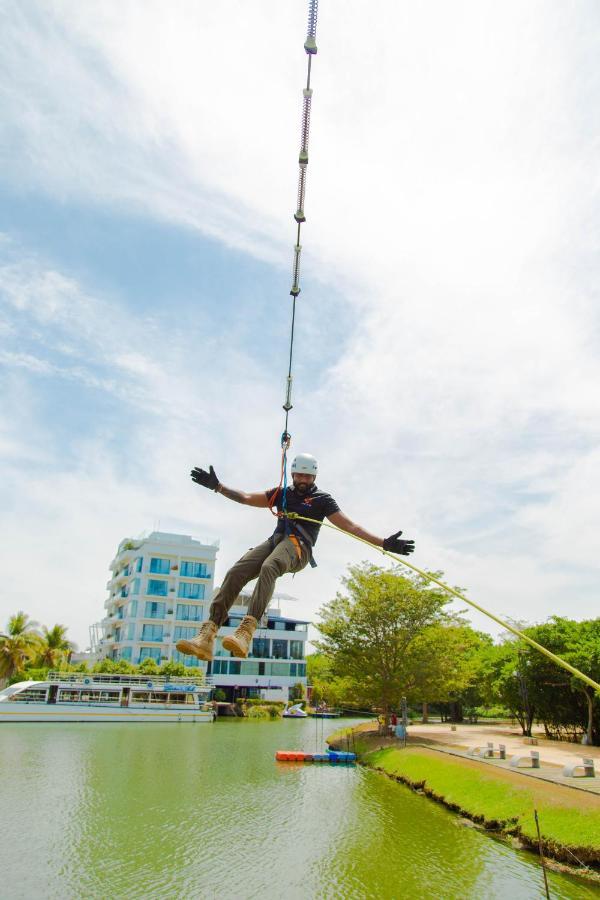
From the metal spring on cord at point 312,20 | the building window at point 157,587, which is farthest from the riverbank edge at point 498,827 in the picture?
the building window at point 157,587

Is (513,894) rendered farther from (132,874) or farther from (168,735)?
(168,735)

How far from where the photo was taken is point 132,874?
42.9ft

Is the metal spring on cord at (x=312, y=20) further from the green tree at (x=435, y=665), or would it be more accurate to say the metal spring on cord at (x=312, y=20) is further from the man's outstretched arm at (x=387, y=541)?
the green tree at (x=435, y=665)

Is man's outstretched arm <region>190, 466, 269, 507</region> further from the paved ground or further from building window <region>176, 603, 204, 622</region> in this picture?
building window <region>176, 603, 204, 622</region>

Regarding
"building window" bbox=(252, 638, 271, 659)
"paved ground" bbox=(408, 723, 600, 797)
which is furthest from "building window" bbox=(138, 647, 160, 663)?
"paved ground" bbox=(408, 723, 600, 797)

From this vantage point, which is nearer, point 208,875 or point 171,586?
point 208,875

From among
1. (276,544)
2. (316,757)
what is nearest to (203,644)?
(276,544)

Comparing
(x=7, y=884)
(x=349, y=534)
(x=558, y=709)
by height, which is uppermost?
(x=349, y=534)

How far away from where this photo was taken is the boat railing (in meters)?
46.6

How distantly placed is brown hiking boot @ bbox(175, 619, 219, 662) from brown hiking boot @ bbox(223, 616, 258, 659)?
17 centimetres

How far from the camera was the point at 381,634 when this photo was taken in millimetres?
30703

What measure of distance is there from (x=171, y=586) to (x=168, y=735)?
23706 millimetres

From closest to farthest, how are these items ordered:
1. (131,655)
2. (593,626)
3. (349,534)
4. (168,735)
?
1. (349,534)
2. (593,626)
3. (168,735)
4. (131,655)

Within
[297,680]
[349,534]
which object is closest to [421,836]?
[349,534]
